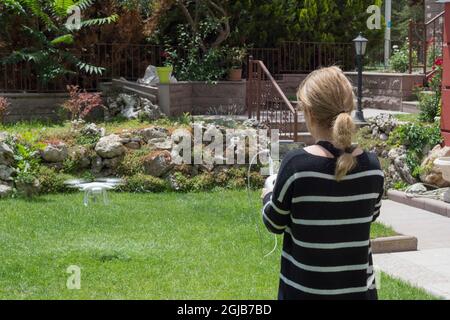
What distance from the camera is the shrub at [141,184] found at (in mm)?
9992

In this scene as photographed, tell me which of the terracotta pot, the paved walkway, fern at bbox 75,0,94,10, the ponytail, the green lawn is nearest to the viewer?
the ponytail

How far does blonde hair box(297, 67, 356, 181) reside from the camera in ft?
9.18

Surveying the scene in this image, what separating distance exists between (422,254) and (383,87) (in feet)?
28.5

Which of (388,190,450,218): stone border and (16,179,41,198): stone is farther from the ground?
(16,179,41,198): stone

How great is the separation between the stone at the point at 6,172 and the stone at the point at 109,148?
4.67 feet

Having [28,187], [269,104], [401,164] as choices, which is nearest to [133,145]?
[28,187]

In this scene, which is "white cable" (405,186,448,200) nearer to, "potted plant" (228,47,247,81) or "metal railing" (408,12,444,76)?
"metal railing" (408,12,444,76)

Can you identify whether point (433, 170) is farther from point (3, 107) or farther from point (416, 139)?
point (3, 107)

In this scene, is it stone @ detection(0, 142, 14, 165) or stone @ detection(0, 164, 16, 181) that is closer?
stone @ detection(0, 164, 16, 181)

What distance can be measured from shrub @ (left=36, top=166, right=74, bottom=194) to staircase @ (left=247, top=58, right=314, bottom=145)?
362 cm

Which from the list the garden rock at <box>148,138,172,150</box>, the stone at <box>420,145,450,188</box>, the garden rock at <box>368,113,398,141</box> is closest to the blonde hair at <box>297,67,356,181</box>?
the stone at <box>420,145,450,188</box>

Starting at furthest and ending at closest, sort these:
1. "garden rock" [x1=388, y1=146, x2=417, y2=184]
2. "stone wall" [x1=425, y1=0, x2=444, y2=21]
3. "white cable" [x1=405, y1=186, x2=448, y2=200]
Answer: "stone wall" [x1=425, y1=0, x2=444, y2=21] → "garden rock" [x1=388, y1=146, x2=417, y2=184] → "white cable" [x1=405, y1=186, x2=448, y2=200]
